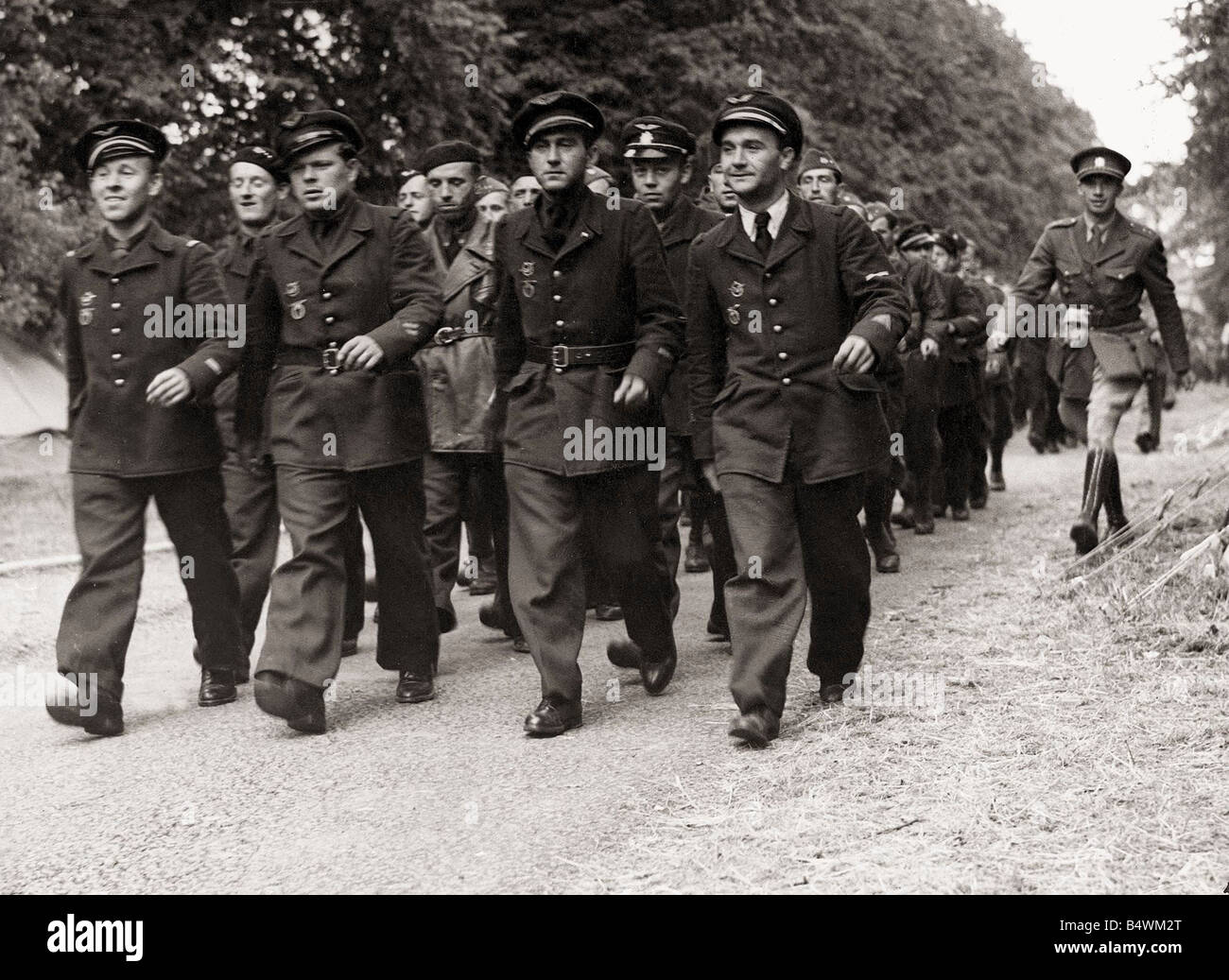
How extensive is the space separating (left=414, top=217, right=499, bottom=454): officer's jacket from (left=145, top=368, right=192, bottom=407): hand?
68.0 inches

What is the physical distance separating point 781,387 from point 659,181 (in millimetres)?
2559

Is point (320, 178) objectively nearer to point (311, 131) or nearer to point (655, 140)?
point (311, 131)

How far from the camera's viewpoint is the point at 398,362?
700 cm

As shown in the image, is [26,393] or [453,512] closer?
[453,512]

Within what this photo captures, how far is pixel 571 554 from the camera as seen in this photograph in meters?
6.68

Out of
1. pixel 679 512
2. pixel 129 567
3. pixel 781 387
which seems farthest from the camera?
pixel 679 512

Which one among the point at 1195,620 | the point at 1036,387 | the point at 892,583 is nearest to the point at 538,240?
the point at 1195,620

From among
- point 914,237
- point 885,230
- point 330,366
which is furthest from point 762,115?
point 914,237

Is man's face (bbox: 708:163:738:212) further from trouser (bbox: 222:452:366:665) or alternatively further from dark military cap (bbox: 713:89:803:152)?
trouser (bbox: 222:452:366:665)

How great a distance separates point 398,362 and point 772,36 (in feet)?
67.1

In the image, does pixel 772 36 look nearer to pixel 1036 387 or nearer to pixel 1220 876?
pixel 1036 387

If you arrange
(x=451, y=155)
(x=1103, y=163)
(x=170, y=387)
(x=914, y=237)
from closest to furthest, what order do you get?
1. (x=170, y=387)
2. (x=451, y=155)
3. (x=1103, y=163)
4. (x=914, y=237)

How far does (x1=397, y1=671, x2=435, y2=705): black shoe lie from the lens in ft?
23.5

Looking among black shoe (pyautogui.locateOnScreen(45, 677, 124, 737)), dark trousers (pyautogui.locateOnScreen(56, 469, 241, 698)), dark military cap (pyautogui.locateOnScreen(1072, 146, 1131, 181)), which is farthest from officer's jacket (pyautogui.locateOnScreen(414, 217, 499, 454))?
dark military cap (pyautogui.locateOnScreen(1072, 146, 1131, 181))
